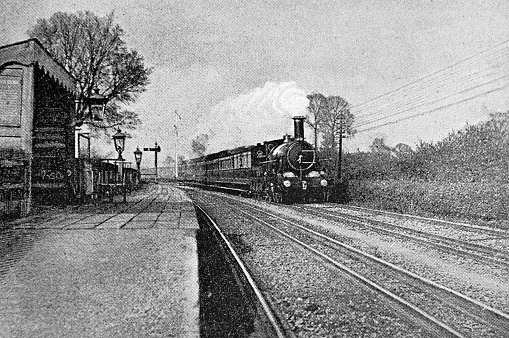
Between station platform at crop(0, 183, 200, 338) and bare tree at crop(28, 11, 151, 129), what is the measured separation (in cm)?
342

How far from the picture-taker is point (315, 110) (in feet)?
73.6

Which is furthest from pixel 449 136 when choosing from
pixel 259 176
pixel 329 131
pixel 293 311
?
pixel 293 311

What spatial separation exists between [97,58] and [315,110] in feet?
46.8

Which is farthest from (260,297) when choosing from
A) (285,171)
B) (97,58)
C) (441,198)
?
(285,171)

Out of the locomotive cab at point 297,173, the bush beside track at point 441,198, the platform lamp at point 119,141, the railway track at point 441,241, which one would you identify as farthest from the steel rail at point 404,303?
the platform lamp at point 119,141

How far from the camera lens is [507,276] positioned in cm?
660

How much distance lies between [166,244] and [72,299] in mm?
3563

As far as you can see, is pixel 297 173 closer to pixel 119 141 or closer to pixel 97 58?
pixel 119 141

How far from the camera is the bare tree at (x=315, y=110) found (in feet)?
73.8

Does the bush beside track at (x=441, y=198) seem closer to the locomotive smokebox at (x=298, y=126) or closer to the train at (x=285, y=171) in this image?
the train at (x=285, y=171)

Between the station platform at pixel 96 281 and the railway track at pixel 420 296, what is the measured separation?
230 cm

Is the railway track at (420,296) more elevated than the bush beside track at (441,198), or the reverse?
the bush beside track at (441,198)

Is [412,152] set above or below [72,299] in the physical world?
above

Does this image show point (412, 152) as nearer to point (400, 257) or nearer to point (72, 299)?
point (400, 257)
